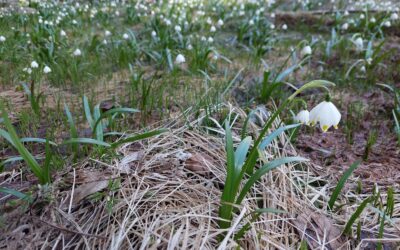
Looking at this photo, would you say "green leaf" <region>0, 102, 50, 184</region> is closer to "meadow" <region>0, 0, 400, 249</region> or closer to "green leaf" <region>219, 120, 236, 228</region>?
"meadow" <region>0, 0, 400, 249</region>

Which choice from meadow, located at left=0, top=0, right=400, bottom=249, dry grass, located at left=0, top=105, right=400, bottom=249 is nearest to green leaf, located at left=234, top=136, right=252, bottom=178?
meadow, located at left=0, top=0, right=400, bottom=249

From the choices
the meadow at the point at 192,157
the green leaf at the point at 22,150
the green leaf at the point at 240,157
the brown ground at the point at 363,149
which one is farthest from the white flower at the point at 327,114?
the green leaf at the point at 22,150

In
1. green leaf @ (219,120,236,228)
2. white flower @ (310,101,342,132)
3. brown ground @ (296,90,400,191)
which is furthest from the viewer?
brown ground @ (296,90,400,191)

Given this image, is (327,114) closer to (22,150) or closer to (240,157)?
(240,157)

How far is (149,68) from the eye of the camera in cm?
409

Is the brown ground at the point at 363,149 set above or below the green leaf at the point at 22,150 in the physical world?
below

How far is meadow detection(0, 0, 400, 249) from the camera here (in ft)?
5.07

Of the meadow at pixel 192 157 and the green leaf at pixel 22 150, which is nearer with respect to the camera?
the meadow at pixel 192 157

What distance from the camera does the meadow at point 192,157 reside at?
5.07 feet

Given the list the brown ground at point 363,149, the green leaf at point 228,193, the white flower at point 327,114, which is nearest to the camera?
the green leaf at point 228,193

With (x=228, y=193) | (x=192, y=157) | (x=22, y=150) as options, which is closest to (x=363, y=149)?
(x=192, y=157)

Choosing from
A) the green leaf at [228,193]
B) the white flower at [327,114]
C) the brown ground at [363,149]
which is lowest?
the brown ground at [363,149]

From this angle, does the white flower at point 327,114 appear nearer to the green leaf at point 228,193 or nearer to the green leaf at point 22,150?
the green leaf at point 228,193

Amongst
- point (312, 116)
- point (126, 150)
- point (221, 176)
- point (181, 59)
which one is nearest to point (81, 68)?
point (181, 59)
